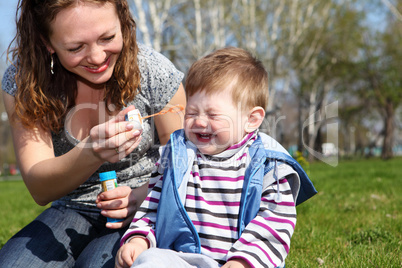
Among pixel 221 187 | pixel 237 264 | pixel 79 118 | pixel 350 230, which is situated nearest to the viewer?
pixel 237 264

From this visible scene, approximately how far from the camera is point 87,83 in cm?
263

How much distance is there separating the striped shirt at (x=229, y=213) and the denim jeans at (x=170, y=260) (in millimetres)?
86

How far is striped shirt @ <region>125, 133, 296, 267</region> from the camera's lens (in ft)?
5.90

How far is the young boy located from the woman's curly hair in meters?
0.56

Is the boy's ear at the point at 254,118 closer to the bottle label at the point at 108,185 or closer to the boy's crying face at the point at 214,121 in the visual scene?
the boy's crying face at the point at 214,121

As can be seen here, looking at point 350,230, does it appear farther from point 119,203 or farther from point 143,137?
point 119,203

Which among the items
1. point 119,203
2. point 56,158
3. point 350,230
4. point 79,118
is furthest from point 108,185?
point 350,230

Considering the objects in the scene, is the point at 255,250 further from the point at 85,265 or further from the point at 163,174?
the point at 85,265

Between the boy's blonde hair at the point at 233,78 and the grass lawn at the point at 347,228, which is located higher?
the boy's blonde hair at the point at 233,78

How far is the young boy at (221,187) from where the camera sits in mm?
1822

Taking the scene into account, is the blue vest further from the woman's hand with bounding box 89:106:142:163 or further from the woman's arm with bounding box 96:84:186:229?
the woman's arm with bounding box 96:84:186:229

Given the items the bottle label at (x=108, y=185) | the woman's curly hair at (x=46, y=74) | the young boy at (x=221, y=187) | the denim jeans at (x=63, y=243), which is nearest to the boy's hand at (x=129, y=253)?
the young boy at (x=221, y=187)

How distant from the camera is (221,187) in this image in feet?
6.47

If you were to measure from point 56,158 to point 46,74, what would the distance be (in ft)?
1.88
